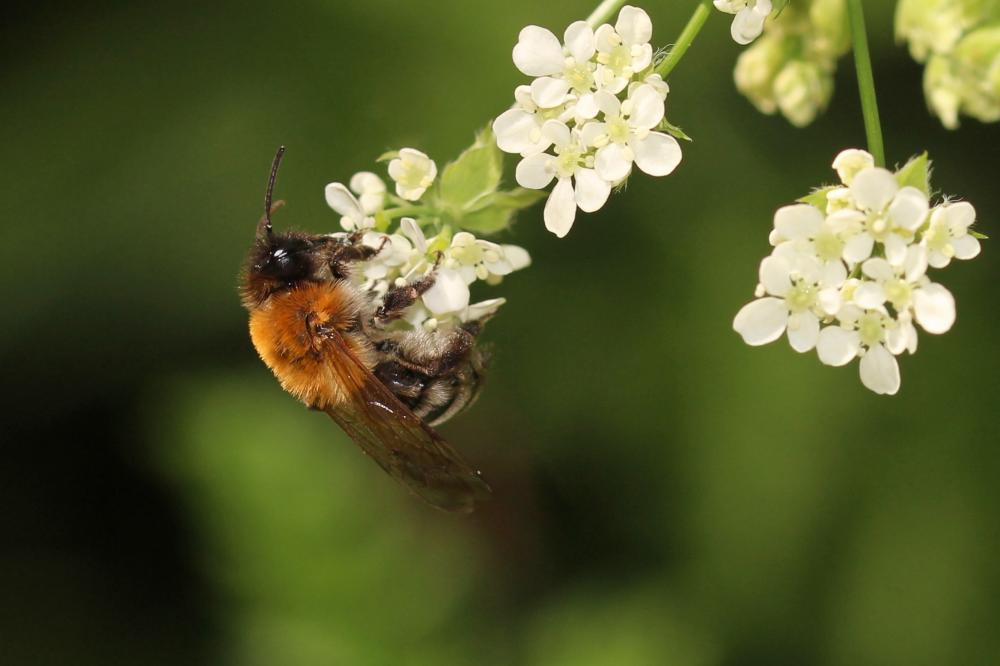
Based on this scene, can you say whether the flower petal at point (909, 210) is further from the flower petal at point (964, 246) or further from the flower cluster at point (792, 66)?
the flower cluster at point (792, 66)

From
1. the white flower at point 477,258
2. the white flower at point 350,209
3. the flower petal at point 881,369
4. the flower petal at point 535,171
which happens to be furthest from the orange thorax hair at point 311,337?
the flower petal at point 881,369

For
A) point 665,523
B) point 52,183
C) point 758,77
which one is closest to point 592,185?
point 758,77

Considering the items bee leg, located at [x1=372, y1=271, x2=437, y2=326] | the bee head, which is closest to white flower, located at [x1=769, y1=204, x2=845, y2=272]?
bee leg, located at [x1=372, y1=271, x2=437, y2=326]

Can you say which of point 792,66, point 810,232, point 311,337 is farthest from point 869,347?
point 311,337

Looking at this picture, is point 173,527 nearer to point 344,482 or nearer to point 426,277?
point 344,482

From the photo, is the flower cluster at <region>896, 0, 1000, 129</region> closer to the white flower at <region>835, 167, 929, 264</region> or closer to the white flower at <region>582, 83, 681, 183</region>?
the white flower at <region>835, 167, 929, 264</region>

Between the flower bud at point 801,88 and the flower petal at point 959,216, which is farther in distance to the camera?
the flower bud at point 801,88

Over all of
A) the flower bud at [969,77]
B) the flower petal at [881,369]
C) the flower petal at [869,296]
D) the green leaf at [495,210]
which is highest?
the flower bud at [969,77]
